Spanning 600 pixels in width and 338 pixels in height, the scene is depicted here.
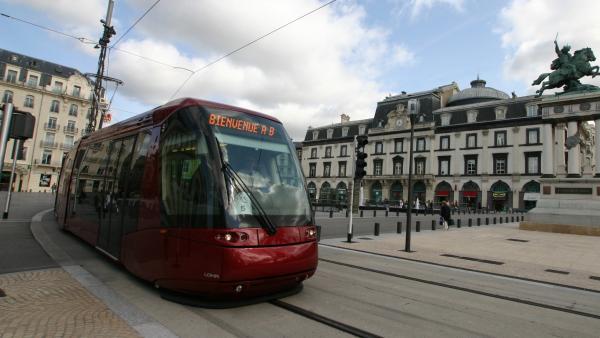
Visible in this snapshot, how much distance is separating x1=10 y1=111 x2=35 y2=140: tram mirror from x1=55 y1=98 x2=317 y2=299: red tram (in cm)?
150

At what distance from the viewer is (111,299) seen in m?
4.81

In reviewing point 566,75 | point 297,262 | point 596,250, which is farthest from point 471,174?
point 297,262

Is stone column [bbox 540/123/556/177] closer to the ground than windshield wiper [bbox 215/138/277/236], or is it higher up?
higher up

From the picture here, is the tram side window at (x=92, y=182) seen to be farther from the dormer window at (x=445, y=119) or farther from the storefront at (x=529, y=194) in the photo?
the dormer window at (x=445, y=119)

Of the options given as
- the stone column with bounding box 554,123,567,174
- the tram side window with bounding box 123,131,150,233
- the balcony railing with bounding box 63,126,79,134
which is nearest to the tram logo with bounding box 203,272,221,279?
the tram side window with bounding box 123,131,150,233

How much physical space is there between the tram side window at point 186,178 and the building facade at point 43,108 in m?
53.0

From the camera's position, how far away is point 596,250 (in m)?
13.5

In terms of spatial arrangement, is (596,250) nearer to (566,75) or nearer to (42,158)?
(566,75)

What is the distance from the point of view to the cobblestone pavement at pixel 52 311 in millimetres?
3713

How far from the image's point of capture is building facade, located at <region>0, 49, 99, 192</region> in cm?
5075

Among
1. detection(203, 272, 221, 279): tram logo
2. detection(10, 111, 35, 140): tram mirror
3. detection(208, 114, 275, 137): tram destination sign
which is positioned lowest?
detection(203, 272, 221, 279): tram logo

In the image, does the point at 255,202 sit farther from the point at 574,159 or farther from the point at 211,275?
the point at 574,159

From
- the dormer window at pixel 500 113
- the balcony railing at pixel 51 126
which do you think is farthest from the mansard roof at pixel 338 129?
the balcony railing at pixel 51 126

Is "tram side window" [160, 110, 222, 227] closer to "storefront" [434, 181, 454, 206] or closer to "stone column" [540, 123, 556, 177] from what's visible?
"stone column" [540, 123, 556, 177]
